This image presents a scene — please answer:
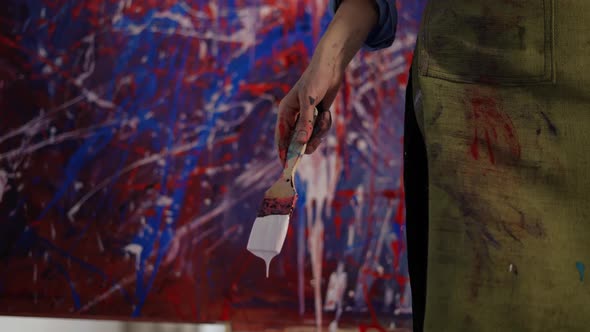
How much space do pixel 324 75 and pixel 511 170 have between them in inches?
10.9

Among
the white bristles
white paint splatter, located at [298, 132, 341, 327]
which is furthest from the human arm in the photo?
white paint splatter, located at [298, 132, 341, 327]

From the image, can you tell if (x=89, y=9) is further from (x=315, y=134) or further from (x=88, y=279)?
(x=315, y=134)

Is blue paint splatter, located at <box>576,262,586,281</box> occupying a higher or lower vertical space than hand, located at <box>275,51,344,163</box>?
lower

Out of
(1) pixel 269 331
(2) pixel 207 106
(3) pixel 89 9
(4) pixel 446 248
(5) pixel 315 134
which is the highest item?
(3) pixel 89 9

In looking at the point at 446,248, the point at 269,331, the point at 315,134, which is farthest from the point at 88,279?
the point at 446,248

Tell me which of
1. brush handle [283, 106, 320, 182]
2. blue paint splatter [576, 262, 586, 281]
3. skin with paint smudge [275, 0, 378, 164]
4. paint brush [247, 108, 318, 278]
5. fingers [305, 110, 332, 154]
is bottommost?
blue paint splatter [576, 262, 586, 281]

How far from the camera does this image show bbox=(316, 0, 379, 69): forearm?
71 centimetres

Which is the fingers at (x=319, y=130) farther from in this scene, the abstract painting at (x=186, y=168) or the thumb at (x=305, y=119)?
the abstract painting at (x=186, y=168)

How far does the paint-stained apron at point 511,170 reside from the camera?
1.65ft

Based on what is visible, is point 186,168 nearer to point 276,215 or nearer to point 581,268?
point 276,215

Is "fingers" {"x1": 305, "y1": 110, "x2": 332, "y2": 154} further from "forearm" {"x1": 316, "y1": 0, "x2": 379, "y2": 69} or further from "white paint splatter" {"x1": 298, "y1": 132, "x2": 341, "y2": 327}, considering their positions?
"white paint splatter" {"x1": 298, "y1": 132, "x2": 341, "y2": 327}

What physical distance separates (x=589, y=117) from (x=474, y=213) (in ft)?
0.49

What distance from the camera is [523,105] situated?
0.55m

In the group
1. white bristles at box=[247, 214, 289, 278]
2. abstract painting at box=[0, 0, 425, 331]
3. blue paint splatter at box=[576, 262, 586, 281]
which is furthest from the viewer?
abstract painting at box=[0, 0, 425, 331]
